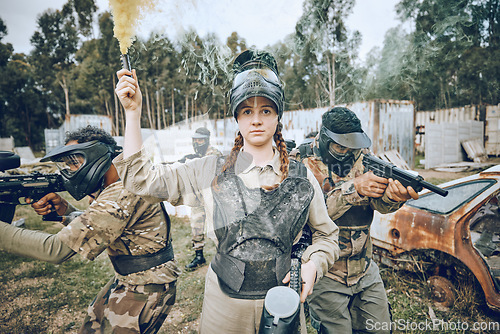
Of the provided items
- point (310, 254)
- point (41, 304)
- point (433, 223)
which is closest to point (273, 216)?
point (310, 254)

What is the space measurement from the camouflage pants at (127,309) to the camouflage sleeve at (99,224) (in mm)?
521

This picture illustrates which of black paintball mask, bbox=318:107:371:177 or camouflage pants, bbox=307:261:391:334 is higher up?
black paintball mask, bbox=318:107:371:177

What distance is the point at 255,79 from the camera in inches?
69.0

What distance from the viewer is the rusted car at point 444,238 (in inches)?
141

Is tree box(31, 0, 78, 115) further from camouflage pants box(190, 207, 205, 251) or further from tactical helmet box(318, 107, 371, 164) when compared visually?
tactical helmet box(318, 107, 371, 164)

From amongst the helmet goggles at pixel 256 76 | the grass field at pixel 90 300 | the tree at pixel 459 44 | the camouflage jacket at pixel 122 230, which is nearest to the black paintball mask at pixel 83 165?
the camouflage jacket at pixel 122 230

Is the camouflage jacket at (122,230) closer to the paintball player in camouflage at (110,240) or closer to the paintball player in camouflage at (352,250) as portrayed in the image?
the paintball player in camouflage at (110,240)

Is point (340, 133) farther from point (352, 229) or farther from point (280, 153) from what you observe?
point (280, 153)

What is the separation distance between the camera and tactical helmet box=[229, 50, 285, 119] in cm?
172

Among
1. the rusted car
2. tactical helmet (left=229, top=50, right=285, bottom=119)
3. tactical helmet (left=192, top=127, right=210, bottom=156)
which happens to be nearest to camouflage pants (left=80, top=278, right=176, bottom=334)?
tactical helmet (left=229, top=50, right=285, bottom=119)

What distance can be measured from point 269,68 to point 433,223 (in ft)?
12.1

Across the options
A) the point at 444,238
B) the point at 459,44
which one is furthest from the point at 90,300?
the point at 459,44

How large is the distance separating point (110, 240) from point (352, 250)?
2.41m

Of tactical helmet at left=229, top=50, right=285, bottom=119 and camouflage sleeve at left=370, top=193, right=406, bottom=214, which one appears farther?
camouflage sleeve at left=370, top=193, right=406, bottom=214
